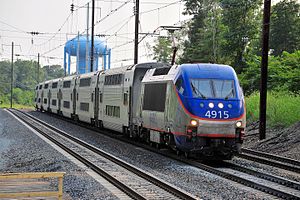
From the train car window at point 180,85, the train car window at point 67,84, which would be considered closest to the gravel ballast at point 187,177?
the train car window at point 180,85

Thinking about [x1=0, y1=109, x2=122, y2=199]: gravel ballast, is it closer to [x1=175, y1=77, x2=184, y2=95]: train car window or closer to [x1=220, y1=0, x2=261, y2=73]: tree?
[x1=175, y1=77, x2=184, y2=95]: train car window

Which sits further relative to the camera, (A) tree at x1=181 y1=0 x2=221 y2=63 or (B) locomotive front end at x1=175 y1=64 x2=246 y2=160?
(A) tree at x1=181 y1=0 x2=221 y2=63

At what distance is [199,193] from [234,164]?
4892 millimetres

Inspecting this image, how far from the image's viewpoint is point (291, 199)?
1056cm

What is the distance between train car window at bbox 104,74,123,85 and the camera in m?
24.7

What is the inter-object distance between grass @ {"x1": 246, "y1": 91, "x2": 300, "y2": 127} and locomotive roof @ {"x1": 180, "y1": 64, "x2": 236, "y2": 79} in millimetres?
8279

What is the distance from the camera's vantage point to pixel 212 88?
16.0 m

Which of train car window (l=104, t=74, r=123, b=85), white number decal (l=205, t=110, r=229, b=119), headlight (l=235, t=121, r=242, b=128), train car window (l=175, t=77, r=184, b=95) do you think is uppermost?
train car window (l=104, t=74, r=123, b=85)

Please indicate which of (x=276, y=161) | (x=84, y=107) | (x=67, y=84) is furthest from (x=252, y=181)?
(x=67, y=84)

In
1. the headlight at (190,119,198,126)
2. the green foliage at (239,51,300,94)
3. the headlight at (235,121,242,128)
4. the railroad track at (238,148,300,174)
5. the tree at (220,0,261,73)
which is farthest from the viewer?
the tree at (220,0,261,73)

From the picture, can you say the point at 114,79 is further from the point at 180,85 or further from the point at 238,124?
the point at 238,124

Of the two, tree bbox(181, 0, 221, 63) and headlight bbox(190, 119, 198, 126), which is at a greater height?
tree bbox(181, 0, 221, 63)

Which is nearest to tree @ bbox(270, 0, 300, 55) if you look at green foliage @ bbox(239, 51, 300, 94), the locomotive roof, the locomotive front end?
green foliage @ bbox(239, 51, 300, 94)

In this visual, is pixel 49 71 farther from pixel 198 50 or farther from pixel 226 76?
pixel 226 76
